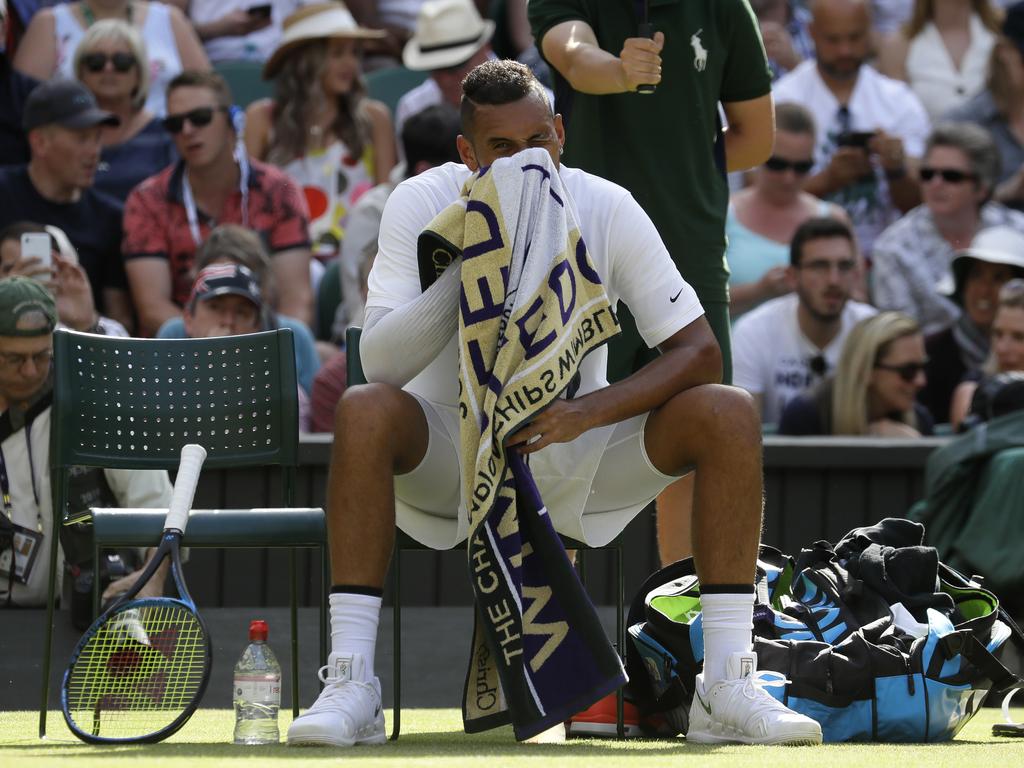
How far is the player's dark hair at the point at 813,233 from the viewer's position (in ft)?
24.0

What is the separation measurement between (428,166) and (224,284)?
Result: 131cm

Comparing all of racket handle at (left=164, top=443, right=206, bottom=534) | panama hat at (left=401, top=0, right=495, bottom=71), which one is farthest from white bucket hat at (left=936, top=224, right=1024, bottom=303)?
racket handle at (left=164, top=443, right=206, bottom=534)

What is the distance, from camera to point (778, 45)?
30.4 feet

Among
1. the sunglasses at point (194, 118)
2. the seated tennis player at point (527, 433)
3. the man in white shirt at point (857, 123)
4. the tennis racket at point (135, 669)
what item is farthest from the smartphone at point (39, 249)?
the man in white shirt at point (857, 123)

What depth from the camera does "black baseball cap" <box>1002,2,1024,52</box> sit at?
9219 millimetres

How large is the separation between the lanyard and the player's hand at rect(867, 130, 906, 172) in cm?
297

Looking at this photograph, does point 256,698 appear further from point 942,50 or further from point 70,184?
point 942,50

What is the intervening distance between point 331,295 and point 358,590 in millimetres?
4431

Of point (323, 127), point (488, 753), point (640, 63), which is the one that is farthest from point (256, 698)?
point (323, 127)

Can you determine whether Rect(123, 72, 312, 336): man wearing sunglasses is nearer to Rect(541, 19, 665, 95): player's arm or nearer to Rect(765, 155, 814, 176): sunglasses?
Rect(765, 155, 814, 176): sunglasses

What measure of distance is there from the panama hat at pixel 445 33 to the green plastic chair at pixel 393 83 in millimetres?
563

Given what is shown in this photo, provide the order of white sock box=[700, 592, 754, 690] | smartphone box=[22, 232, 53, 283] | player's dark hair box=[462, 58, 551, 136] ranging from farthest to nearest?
smartphone box=[22, 232, 53, 283] < player's dark hair box=[462, 58, 551, 136] < white sock box=[700, 592, 754, 690]

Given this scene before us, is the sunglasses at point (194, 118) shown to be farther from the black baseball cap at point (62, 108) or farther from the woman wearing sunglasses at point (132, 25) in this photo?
the woman wearing sunglasses at point (132, 25)

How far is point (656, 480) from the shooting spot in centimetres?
379
